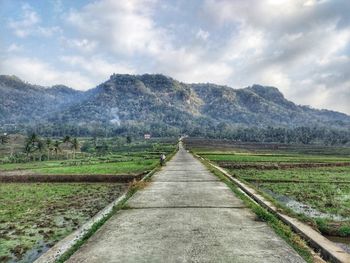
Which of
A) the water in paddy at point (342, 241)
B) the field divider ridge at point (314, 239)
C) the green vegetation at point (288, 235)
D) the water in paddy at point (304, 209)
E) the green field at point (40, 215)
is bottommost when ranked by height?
the green field at point (40, 215)

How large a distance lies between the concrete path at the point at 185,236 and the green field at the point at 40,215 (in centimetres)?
270

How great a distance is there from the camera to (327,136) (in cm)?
19862

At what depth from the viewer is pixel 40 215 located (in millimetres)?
18891

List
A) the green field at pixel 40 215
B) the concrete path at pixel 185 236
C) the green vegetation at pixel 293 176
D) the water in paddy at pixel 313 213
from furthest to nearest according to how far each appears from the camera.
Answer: the green vegetation at pixel 293 176
the green field at pixel 40 215
the water in paddy at pixel 313 213
the concrete path at pixel 185 236

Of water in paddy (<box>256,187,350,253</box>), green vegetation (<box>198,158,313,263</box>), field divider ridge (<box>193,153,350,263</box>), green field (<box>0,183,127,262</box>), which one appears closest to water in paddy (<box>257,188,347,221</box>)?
water in paddy (<box>256,187,350,253</box>)

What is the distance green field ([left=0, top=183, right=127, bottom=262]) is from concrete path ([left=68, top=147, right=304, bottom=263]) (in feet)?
8.87

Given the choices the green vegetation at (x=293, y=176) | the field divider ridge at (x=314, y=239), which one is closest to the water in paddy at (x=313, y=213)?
the field divider ridge at (x=314, y=239)

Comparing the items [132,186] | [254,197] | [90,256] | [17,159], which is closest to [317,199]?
[254,197]

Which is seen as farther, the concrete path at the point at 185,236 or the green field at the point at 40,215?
the green field at the point at 40,215

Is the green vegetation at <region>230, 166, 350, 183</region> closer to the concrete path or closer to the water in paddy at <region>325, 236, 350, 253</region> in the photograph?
the concrete path

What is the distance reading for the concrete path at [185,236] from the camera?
9.10m

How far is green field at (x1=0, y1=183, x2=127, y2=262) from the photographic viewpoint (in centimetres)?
1326

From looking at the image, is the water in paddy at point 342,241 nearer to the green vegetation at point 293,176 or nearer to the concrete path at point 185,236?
the concrete path at point 185,236

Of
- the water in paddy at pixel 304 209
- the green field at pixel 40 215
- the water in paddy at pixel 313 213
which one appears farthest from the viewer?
the water in paddy at pixel 304 209
